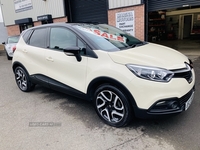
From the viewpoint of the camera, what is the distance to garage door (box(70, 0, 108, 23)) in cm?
992

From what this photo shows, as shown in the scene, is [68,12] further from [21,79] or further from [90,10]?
[21,79]

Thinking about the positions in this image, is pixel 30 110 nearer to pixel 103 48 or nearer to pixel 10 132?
pixel 10 132

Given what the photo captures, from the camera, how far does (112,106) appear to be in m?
2.77

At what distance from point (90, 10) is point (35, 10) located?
220 inches

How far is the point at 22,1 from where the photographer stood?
14.6m

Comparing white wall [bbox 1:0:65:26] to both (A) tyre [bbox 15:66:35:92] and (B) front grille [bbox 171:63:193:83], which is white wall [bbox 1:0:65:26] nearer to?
(A) tyre [bbox 15:66:35:92]

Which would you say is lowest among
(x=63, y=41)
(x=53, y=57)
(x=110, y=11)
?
(x=53, y=57)

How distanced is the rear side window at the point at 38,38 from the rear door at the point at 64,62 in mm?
229

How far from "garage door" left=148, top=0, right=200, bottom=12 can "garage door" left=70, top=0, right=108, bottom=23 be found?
248 cm

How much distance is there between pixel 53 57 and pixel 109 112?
1501 millimetres

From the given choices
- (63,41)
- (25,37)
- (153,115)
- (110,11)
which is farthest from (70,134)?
(110,11)

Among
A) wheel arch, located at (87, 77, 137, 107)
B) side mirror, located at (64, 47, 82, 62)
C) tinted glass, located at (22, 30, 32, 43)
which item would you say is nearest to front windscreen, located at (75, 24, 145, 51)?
side mirror, located at (64, 47, 82, 62)

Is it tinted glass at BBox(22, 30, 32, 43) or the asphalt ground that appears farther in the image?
tinted glass at BBox(22, 30, 32, 43)

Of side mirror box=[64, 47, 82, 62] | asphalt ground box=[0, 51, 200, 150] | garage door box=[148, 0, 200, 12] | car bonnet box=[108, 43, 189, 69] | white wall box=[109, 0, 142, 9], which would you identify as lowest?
asphalt ground box=[0, 51, 200, 150]
